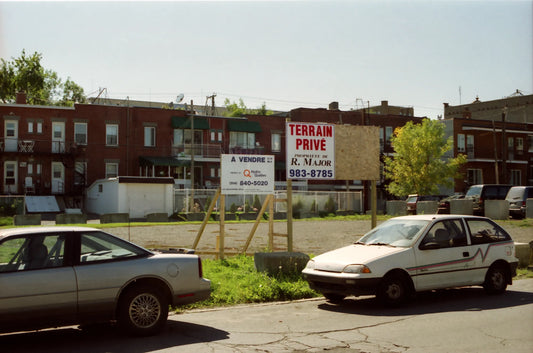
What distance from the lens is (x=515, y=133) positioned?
64938 millimetres

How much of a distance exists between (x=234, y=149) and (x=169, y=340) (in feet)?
147

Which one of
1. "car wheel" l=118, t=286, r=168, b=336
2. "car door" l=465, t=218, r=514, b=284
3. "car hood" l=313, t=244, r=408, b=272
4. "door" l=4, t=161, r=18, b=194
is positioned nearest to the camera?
"car wheel" l=118, t=286, r=168, b=336

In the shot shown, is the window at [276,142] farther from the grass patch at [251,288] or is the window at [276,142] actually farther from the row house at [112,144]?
the grass patch at [251,288]

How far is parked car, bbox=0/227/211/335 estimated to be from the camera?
279 inches

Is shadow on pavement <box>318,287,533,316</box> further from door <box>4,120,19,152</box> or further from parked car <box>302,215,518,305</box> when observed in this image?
door <box>4,120,19,152</box>

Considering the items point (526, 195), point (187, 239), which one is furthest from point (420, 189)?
point (187, 239)

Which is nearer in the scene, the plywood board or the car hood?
the car hood

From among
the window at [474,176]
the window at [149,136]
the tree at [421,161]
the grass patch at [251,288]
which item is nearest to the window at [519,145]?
the window at [474,176]

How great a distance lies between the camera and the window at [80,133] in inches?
1858

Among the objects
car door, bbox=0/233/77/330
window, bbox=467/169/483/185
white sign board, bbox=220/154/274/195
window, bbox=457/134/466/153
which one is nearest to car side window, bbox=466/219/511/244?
white sign board, bbox=220/154/274/195

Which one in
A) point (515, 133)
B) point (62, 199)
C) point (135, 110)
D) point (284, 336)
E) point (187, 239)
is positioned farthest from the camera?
point (515, 133)

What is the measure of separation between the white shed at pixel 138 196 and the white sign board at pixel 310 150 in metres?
28.0

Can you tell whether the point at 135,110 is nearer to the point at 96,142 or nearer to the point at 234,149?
the point at 96,142

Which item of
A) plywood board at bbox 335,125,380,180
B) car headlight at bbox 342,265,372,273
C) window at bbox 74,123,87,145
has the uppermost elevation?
window at bbox 74,123,87,145
